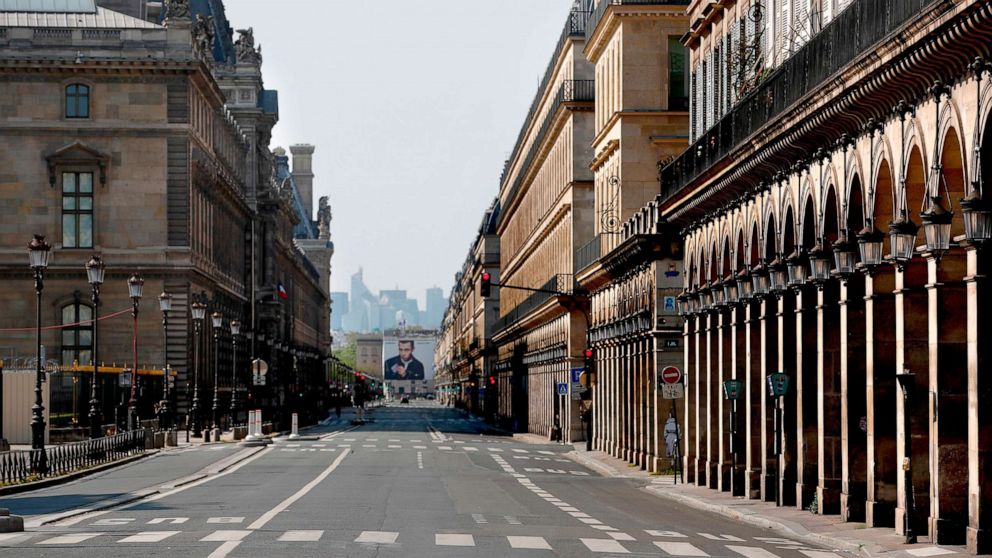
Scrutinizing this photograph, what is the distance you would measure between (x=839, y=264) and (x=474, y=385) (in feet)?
538

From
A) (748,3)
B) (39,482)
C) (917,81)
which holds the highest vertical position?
(748,3)

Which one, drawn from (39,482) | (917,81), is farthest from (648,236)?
(917,81)

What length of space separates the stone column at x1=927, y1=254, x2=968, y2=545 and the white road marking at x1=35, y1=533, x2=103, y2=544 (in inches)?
439

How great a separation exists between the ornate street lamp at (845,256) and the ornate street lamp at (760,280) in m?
6.53

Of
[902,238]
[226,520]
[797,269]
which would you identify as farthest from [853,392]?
[226,520]

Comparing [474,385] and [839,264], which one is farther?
[474,385]

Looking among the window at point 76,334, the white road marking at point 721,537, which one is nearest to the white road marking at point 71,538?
the white road marking at point 721,537

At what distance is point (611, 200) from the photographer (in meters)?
70.3

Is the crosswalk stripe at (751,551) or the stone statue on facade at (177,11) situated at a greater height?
the stone statue on facade at (177,11)

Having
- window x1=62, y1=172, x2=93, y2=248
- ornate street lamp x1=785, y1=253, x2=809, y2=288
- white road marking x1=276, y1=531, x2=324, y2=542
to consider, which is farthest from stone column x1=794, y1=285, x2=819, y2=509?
window x1=62, y1=172, x2=93, y2=248

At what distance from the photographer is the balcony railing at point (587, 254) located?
7567 centimetres

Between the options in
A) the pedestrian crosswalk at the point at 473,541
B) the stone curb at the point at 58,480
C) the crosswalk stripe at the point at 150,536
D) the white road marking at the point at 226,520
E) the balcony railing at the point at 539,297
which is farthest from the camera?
the balcony railing at the point at 539,297

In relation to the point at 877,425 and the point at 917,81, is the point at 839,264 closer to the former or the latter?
the point at 877,425

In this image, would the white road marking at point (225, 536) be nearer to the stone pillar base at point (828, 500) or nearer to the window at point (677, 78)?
the stone pillar base at point (828, 500)
